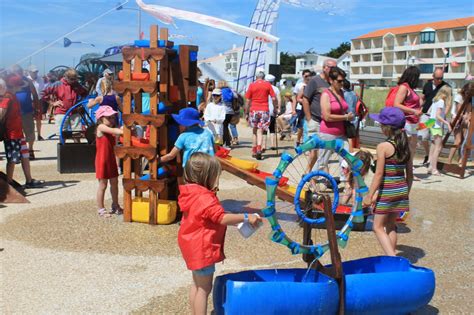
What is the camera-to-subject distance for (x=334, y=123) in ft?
23.1

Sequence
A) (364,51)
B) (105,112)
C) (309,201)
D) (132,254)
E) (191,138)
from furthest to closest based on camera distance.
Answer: (364,51)
(105,112)
(191,138)
(132,254)
(309,201)

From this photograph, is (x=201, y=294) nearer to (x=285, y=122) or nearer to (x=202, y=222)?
(x=202, y=222)

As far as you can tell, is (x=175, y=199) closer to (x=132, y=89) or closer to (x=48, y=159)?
(x=132, y=89)

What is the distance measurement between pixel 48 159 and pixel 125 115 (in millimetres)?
5782

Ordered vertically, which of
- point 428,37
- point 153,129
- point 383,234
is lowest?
point 383,234

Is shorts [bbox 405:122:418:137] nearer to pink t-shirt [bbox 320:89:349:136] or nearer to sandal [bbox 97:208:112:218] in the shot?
pink t-shirt [bbox 320:89:349:136]

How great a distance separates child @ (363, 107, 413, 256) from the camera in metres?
4.55

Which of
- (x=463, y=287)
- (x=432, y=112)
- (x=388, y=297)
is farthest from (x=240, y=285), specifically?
(x=432, y=112)

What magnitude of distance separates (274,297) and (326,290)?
1.18 feet

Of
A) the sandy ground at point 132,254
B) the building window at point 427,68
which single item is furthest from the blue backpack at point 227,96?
the building window at point 427,68

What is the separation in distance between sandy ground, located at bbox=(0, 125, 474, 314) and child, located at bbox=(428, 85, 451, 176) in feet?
7.26

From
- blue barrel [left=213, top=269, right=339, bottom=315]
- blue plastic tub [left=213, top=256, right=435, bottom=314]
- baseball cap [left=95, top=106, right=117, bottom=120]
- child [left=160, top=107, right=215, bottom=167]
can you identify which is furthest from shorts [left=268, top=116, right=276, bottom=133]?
blue barrel [left=213, top=269, right=339, bottom=315]

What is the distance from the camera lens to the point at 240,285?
3.28 meters

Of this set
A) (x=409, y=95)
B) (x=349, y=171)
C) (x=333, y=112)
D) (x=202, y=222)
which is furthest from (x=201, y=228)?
(x=409, y=95)
